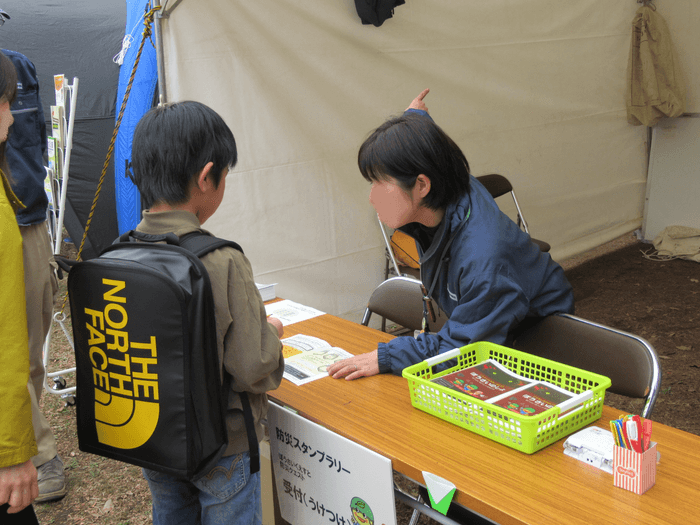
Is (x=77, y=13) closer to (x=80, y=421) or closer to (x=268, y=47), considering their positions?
(x=268, y=47)

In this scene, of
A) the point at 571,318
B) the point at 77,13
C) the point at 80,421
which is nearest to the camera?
the point at 80,421

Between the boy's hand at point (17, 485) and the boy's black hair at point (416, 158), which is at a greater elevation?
the boy's black hair at point (416, 158)

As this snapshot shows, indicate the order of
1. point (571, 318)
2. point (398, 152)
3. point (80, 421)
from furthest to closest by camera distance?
point (571, 318) < point (398, 152) < point (80, 421)

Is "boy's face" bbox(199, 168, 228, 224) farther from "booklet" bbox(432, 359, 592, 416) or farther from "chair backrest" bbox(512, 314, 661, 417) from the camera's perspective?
"chair backrest" bbox(512, 314, 661, 417)

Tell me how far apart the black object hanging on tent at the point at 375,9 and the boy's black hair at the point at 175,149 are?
2.17m

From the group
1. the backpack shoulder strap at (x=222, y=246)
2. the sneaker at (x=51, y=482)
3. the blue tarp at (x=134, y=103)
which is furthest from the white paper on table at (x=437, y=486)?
the blue tarp at (x=134, y=103)

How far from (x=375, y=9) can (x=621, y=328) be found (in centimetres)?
232

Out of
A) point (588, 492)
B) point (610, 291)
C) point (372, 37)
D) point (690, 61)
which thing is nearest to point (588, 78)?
point (690, 61)

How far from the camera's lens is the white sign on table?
119cm

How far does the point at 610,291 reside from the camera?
172 inches

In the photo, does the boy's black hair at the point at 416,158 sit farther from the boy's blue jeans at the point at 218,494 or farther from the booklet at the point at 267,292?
the booklet at the point at 267,292

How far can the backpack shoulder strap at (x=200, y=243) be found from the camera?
3.63ft

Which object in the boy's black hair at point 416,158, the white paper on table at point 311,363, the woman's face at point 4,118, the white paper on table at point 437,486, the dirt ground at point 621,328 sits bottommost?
the dirt ground at point 621,328

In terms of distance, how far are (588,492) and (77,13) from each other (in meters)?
5.45
